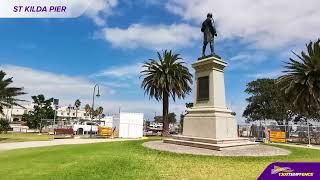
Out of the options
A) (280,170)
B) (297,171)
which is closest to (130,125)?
(280,170)

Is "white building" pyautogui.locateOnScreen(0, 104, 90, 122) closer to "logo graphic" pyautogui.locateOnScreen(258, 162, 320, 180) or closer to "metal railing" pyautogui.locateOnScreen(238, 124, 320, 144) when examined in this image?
"metal railing" pyautogui.locateOnScreen(238, 124, 320, 144)

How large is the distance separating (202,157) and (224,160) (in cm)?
95

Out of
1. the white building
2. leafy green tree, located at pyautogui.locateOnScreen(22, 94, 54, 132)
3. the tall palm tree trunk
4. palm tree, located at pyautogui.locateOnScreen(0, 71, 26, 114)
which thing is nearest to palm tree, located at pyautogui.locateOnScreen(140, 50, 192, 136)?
the tall palm tree trunk

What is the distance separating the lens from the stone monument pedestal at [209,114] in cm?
1681

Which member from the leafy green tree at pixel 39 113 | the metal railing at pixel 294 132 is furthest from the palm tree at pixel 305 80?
the leafy green tree at pixel 39 113

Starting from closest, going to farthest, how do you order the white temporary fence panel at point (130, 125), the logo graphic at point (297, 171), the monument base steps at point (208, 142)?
the logo graphic at point (297, 171)
the monument base steps at point (208, 142)
the white temporary fence panel at point (130, 125)

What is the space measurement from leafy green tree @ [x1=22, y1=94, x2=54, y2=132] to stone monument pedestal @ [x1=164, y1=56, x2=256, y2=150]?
170 feet

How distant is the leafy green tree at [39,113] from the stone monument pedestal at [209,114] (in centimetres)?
5168

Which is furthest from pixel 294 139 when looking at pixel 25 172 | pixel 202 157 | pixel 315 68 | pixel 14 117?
pixel 14 117

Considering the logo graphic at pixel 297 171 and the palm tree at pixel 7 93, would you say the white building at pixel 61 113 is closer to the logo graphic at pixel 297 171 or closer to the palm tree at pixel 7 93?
the palm tree at pixel 7 93

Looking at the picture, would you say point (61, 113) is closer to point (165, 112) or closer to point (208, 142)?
point (165, 112)

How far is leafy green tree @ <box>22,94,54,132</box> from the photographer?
67438 millimetres

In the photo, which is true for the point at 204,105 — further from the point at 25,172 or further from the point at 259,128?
the point at 259,128

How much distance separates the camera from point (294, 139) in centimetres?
3406
